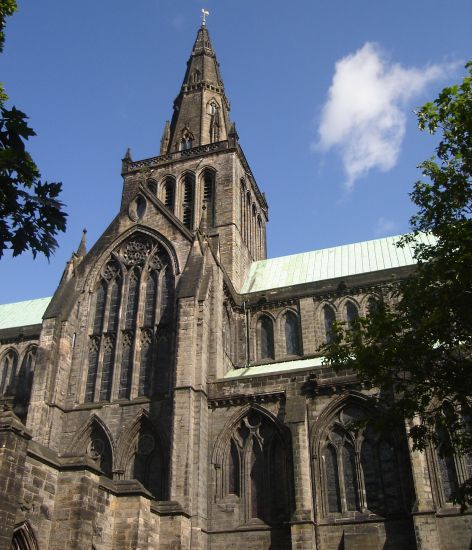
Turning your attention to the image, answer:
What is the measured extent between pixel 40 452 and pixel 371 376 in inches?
333

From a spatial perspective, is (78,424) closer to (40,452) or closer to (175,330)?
(175,330)

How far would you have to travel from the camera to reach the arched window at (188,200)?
118 ft

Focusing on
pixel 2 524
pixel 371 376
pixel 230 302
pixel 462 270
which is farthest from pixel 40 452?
pixel 230 302

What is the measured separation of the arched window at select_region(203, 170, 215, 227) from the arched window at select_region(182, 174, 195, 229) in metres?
0.74

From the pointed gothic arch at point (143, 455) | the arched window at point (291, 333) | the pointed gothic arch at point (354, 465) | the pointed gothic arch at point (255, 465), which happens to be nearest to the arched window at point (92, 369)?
the pointed gothic arch at point (143, 455)

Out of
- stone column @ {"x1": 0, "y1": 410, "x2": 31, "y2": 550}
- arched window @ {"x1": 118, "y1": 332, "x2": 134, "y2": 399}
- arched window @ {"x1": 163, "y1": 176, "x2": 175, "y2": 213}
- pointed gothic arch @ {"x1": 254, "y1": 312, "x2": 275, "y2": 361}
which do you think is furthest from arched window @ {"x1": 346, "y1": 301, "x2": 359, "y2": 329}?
stone column @ {"x1": 0, "y1": 410, "x2": 31, "y2": 550}

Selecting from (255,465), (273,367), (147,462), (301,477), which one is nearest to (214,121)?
(273,367)

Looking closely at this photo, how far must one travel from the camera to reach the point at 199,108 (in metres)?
42.2

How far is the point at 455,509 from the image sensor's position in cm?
1975

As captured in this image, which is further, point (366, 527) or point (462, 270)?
point (366, 527)

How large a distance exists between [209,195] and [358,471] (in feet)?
65.1

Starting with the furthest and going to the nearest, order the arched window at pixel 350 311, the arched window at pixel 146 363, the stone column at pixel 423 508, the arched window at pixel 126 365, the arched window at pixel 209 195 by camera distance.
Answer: the arched window at pixel 209 195, the arched window at pixel 350 311, the arched window at pixel 126 365, the arched window at pixel 146 363, the stone column at pixel 423 508

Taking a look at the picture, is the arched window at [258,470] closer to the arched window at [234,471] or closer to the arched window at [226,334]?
the arched window at [234,471]

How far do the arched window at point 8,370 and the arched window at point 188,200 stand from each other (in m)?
12.6
